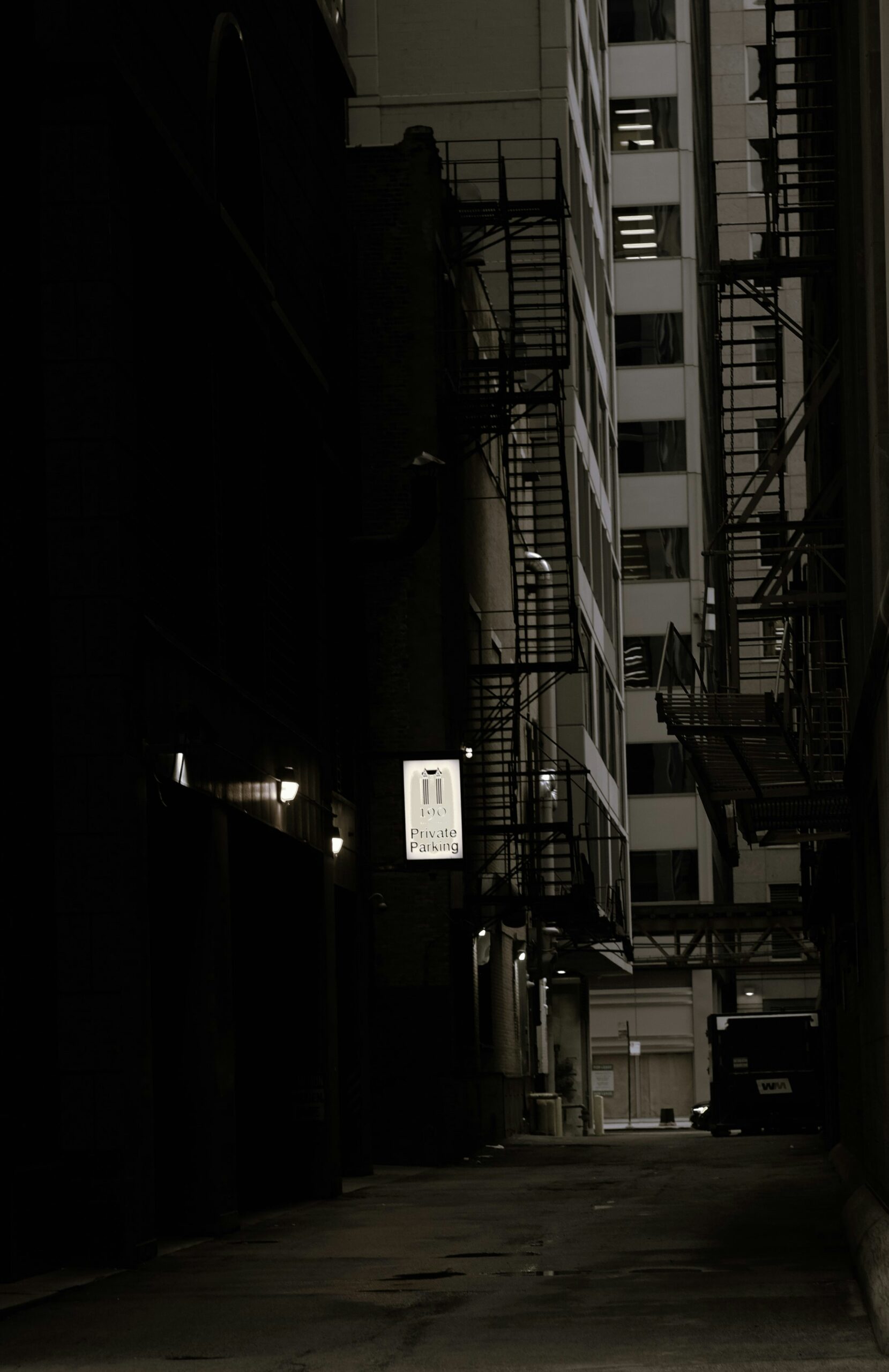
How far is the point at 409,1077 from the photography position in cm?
3234

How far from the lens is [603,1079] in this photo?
260ft

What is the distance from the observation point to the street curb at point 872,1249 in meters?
11.1

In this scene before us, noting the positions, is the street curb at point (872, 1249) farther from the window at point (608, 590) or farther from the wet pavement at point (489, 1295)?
the window at point (608, 590)

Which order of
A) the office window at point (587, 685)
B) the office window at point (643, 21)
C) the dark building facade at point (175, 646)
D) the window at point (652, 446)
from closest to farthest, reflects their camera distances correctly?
the dark building facade at point (175, 646), the office window at point (587, 685), the window at point (652, 446), the office window at point (643, 21)

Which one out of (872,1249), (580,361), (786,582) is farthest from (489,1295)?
(580,361)

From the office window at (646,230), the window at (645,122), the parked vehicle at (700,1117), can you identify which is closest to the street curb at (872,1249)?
the parked vehicle at (700,1117)

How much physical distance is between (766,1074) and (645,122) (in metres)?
49.2

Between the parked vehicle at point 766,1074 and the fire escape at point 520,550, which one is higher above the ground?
the fire escape at point 520,550

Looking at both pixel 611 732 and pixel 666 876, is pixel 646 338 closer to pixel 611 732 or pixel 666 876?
pixel 666 876

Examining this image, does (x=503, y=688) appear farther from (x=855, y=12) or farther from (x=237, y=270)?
(x=855, y=12)

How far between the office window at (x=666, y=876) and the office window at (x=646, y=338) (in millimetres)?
19219

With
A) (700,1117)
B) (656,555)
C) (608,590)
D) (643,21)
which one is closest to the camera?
(700,1117)

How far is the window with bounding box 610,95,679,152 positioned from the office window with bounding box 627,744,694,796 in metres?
23.6

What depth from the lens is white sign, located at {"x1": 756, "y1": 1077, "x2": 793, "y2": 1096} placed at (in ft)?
152
